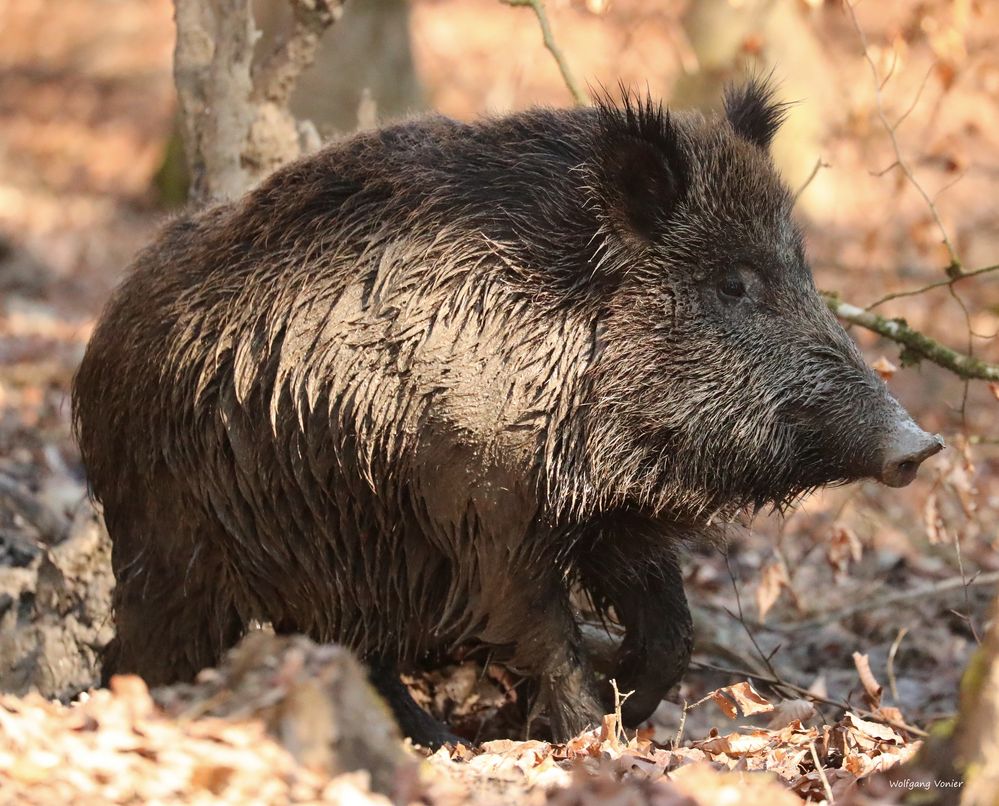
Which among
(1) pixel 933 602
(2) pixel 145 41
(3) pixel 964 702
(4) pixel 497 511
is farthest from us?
(2) pixel 145 41

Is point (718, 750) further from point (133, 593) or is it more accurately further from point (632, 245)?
point (133, 593)

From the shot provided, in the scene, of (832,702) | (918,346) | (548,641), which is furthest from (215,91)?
(832,702)

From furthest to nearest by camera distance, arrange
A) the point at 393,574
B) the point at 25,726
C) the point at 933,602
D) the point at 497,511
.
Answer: the point at 933,602 < the point at 393,574 < the point at 497,511 < the point at 25,726

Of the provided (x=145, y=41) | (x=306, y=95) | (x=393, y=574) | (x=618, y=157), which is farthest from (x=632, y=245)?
(x=145, y=41)

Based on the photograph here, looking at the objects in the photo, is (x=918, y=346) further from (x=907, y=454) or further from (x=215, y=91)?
(x=215, y=91)

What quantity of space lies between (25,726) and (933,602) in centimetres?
527

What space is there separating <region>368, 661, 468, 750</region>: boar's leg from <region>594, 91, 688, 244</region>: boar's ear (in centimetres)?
230

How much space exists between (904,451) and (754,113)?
1.79m

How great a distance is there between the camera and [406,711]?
5.68 m

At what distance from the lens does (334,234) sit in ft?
16.5

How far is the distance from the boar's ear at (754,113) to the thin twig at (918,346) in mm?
982

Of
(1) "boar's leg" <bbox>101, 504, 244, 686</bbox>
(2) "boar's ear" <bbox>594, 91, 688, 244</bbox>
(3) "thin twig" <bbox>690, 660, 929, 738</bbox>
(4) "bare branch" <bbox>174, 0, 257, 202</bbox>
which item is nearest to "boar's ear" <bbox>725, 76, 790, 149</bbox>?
(2) "boar's ear" <bbox>594, 91, 688, 244</bbox>

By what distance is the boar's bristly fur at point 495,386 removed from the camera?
478cm

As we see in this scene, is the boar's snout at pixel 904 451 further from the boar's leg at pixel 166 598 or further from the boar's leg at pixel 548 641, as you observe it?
the boar's leg at pixel 166 598
